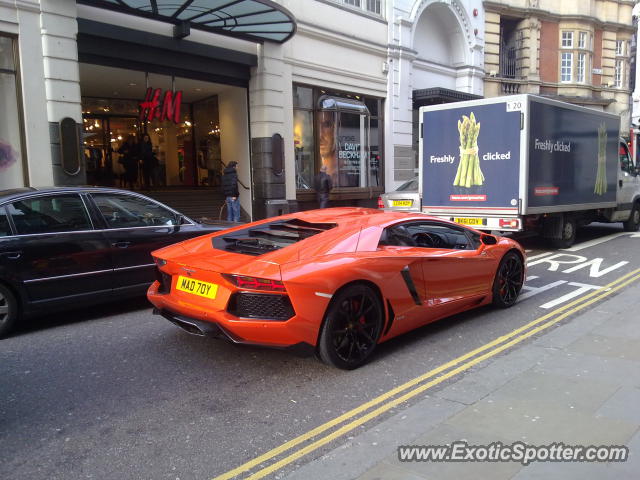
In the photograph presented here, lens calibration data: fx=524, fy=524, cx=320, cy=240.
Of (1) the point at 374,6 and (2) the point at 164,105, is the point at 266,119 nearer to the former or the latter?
(2) the point at 164,105

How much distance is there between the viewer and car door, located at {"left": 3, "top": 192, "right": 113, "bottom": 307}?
560 centimetres

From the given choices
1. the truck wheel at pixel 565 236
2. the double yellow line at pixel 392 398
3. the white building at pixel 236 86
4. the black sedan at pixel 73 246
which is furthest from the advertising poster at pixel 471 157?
the black sedan at pixel 73 246

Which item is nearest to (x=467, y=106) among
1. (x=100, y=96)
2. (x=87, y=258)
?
(x=87, y=258)

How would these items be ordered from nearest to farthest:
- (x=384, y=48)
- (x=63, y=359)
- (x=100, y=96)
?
(x=63, y=359), (x=100, y=96), (x=384, y=48)

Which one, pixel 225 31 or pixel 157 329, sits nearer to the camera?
pixel 157 329

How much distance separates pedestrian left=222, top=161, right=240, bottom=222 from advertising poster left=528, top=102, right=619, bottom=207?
737 cm

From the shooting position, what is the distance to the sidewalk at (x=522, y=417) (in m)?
2.93

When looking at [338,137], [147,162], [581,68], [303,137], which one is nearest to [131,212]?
[303,137]

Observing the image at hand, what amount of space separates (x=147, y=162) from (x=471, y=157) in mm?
10624

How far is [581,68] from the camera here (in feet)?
91.5

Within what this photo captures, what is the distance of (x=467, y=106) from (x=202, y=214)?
8.36 meters

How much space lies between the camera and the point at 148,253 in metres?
6.59

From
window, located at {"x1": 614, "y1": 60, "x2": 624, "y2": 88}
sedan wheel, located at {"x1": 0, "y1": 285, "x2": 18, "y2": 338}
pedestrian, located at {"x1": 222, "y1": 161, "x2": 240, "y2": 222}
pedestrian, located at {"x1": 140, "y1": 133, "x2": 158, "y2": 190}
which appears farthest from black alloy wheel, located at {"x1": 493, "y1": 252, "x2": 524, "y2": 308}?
window, located at {"x1": 614, "y1": 60, "x2": 624, "y2": 88}

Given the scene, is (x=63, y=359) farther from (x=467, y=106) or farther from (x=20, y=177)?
(x=467, y=106)
